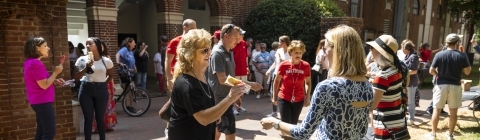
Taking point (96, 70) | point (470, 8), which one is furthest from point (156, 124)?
point (470, 8)

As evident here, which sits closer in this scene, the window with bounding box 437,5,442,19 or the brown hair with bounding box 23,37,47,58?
the brown hair with bounding box 23,37,47,58

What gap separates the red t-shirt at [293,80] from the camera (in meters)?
4.39

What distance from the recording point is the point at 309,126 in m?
2.13

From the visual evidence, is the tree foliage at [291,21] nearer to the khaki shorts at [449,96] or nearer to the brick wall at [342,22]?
the brick wall at [342,22]

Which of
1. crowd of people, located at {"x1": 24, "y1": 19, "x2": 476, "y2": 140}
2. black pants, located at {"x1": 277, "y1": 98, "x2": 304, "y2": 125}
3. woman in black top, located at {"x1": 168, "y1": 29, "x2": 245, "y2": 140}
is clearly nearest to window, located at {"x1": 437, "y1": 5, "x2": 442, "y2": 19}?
crowd of people, located at {"x1": 24, "y1": 19, "x2": 476, "y2": 140}

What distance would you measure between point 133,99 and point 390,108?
5.38 metres

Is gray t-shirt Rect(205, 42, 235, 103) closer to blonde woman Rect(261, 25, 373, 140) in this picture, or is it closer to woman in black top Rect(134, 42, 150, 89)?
blonde woman Rect(261, 25, 373, 140)

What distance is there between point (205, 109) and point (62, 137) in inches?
144

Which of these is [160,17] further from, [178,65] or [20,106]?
[178,65]

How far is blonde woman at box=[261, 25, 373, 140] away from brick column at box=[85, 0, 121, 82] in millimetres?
7604

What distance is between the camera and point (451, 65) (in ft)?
16.4

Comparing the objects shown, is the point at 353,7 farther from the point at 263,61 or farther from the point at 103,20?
the point at 103,20

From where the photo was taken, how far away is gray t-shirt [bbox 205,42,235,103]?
388 centimetres

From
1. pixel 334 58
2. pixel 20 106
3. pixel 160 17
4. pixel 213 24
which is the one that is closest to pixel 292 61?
pixel 334 58
